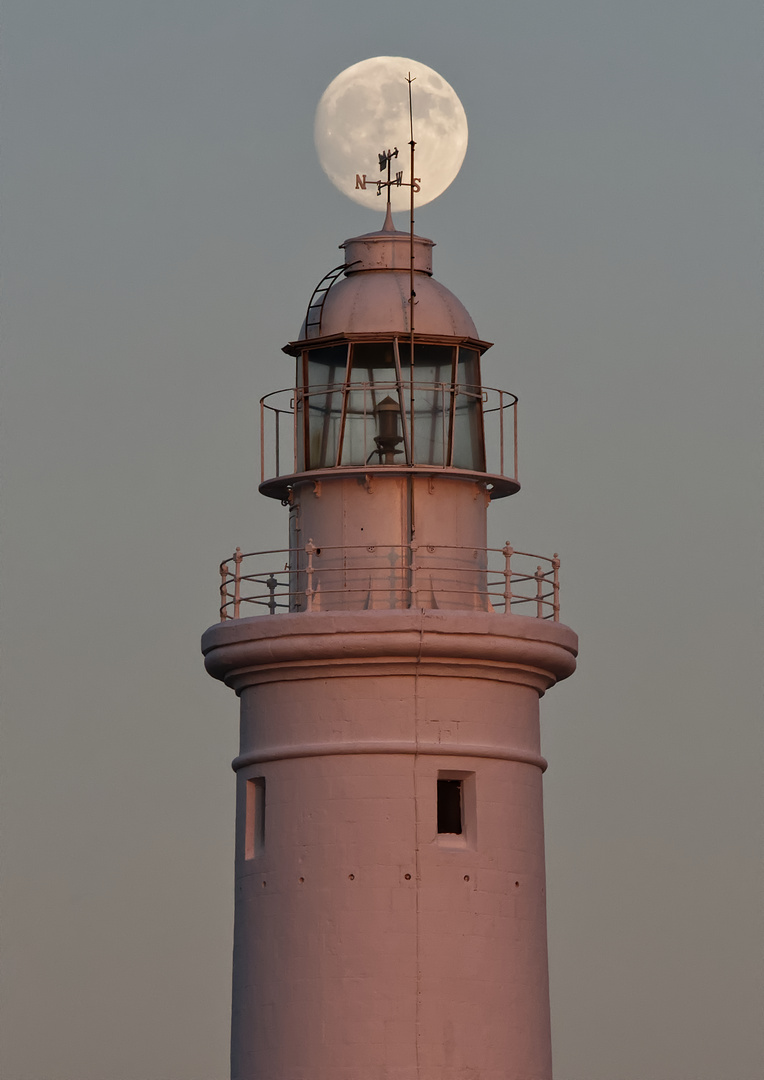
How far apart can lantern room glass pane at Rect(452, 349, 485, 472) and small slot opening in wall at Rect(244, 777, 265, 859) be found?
493 centimetres

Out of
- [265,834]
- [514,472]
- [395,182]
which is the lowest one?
[265,834]

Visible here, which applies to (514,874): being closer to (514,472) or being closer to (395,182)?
(514,472)

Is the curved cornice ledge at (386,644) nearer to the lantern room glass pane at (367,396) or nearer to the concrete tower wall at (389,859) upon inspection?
the concrete tower wall at (389,859)

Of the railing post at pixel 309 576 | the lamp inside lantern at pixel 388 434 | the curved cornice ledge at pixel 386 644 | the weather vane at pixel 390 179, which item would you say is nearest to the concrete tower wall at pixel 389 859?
the curved cornice ledge at pixel 386 644

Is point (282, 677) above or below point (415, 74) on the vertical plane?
below

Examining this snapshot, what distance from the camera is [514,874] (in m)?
35.9

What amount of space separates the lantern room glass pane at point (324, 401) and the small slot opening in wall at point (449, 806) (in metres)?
4.43

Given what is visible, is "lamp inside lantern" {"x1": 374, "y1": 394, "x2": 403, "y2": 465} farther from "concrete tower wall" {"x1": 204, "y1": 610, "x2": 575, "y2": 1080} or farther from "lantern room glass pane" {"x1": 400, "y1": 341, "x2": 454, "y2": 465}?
"concrete tower wall" {"x1": 204, "y1": 610, "x2": 575, "y2": 1080}

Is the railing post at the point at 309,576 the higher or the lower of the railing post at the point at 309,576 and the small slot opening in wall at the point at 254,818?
the higher

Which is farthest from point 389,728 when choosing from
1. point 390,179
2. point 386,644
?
point 390,179

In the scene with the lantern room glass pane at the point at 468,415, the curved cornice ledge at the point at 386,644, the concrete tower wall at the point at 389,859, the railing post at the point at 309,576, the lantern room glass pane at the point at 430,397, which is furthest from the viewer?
the lantern room glass pane at the point at 468,415

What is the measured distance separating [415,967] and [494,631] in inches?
170

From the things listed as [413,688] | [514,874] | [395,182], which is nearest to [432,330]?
[395,182]

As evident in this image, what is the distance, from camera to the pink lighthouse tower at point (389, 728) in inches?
1379
